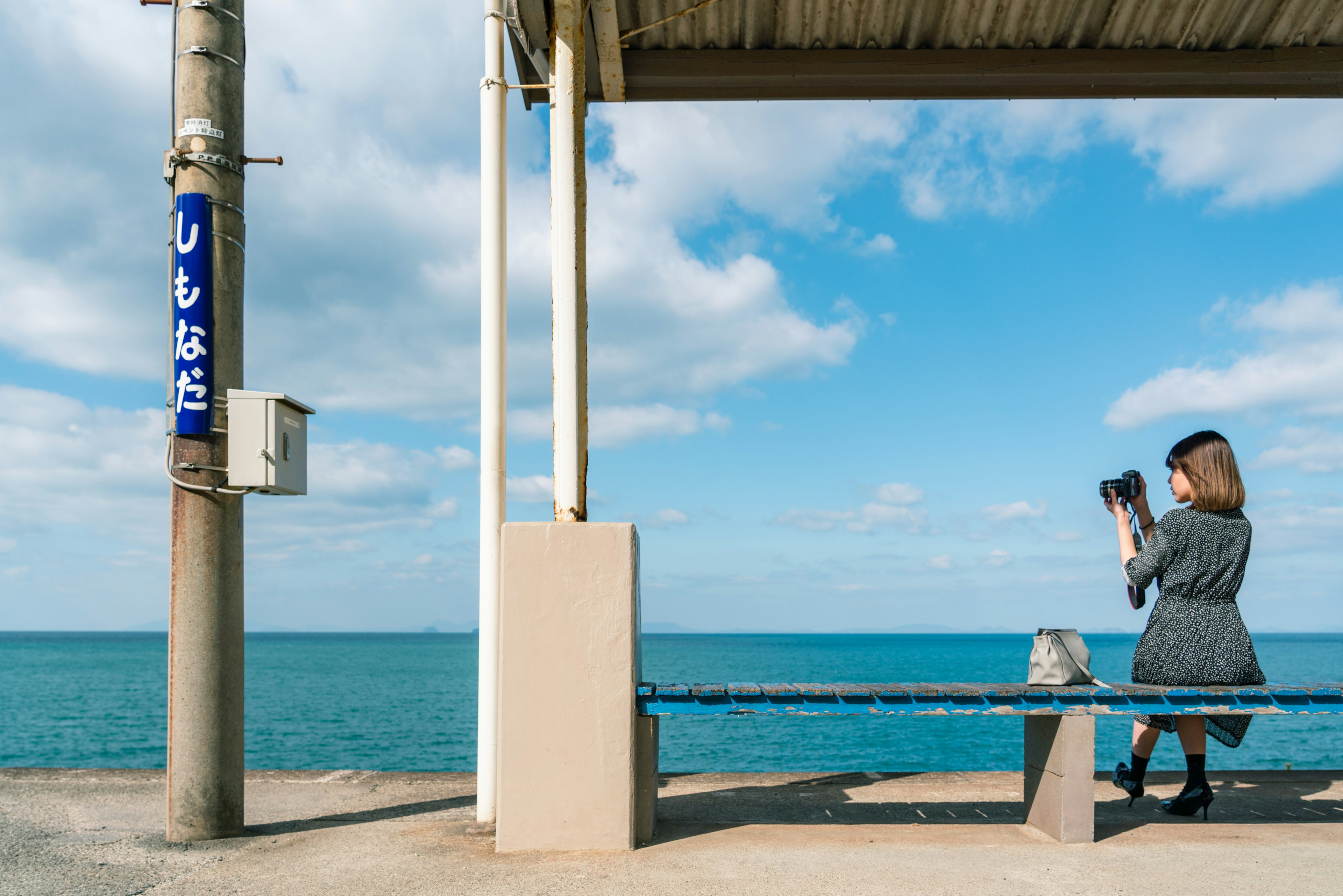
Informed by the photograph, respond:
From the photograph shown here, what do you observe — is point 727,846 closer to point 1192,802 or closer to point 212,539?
point 1192,802

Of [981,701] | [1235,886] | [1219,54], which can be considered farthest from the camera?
[1219,54]

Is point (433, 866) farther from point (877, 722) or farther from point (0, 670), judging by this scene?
point (0, 670)

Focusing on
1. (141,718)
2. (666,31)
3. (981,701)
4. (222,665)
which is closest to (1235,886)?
(981,701)

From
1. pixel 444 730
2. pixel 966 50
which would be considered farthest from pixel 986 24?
pixel 444 730

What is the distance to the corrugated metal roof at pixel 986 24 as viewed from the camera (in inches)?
224

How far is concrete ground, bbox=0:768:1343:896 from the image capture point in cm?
367

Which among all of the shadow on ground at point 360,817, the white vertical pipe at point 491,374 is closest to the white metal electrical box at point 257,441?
the white vertical pipe at point 491,374

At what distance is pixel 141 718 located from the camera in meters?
51.2

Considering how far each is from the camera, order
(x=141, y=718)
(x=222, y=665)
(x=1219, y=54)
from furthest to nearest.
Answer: (x=141, y=718) → (x=1219, y=54) → (x=222, y=665)

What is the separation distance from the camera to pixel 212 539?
4547 millimetres

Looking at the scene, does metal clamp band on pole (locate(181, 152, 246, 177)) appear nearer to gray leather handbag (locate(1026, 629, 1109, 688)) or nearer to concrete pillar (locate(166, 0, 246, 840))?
concrete pillar (locate(166, 0, 246, 840))

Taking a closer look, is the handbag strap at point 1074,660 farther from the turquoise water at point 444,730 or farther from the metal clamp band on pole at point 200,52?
the turquoise water at point 444,730

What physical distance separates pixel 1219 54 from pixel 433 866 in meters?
6.78

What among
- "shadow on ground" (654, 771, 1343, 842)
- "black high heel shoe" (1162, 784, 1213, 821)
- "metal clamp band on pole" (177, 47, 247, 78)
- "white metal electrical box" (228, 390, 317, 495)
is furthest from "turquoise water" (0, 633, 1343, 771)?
"metal clamp band on pole" (177, 47, 247, 78)
